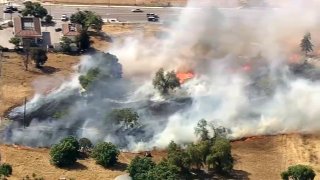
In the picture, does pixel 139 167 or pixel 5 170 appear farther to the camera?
pixel 139 167

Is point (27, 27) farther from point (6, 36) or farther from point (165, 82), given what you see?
point (165, 82)

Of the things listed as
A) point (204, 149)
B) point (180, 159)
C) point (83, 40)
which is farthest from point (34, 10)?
point (180, 159)

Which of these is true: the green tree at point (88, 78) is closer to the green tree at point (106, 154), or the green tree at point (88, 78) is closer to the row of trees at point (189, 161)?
the green tree at point (106, 154)

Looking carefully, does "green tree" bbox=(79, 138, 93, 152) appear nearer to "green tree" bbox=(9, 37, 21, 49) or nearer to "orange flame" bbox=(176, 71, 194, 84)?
"orange flame" bbox=(176, 71, 194, 84)

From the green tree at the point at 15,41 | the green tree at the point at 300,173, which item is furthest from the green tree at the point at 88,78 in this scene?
the green tree at the point at 300,173

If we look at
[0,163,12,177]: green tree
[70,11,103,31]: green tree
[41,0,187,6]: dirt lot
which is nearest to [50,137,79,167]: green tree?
[0,163,12,177]: green tree
